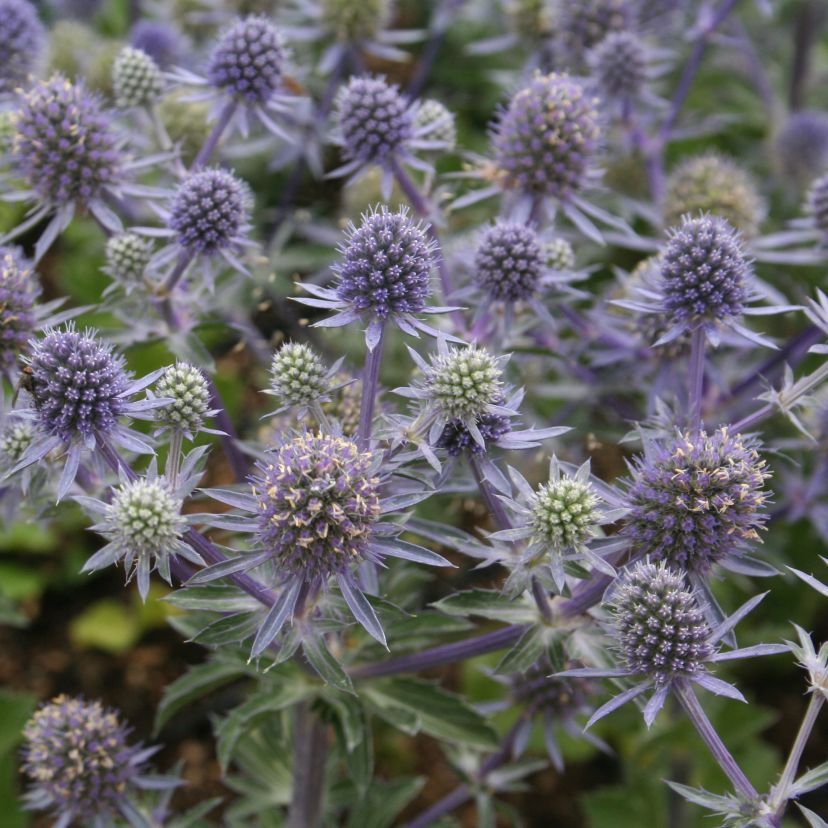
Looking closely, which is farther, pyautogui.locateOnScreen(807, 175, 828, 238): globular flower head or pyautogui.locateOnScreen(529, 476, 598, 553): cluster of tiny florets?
pyautogui.locateOnScreen(807, 175, 828, 238): globular flower head

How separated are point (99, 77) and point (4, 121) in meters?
1.09

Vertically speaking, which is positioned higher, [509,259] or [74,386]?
[509,259]

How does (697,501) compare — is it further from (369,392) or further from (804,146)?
(804,146)

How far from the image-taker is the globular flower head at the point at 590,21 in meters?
3.07

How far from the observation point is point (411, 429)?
5.66 ft

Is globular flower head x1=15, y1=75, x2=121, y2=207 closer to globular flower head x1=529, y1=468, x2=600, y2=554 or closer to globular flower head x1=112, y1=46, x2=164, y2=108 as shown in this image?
globular flower head x1=112, y1=46, x2=164, y2=108

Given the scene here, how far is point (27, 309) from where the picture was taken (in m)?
2.02

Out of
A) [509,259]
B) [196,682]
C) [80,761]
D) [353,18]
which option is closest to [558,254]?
[509,259]

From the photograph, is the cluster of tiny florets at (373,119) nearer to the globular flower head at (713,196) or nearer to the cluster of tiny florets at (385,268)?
the cluster of tiny florets at (385,268)

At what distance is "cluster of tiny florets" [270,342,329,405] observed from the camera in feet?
5.79

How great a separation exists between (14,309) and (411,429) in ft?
2.97

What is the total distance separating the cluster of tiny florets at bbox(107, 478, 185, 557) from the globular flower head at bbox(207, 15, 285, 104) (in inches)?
48.2

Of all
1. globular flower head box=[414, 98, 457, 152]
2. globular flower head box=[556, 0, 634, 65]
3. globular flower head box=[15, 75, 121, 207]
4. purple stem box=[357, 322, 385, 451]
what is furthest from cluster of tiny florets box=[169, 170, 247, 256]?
globular flower head box=[556, 0, 634, 65]

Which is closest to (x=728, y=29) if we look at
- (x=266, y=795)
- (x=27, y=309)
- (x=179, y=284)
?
(x=179, y=284)
